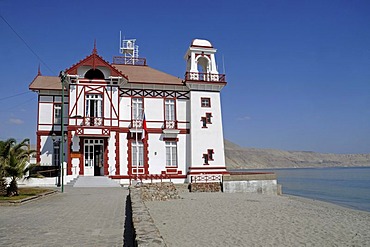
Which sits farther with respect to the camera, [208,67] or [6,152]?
[208,67]

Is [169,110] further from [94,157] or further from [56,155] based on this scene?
[56,155]

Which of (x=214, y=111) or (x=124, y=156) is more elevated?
(x=214, y=111)

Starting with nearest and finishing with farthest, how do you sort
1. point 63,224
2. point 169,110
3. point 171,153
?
point 63,224 → point 171,153 → point 169,110

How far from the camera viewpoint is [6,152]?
57.6 ft

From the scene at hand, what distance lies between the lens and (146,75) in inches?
1259

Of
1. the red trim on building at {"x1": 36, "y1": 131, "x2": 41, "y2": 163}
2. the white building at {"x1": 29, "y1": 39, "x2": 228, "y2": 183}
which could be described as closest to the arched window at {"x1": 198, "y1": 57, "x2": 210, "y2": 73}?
the white building at {"x1": 29, "y1": 39, "x2": 228, "y2": 183}

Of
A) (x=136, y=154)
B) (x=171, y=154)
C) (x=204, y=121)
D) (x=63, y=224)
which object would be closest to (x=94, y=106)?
(x=136, y=154)

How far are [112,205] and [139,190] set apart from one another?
9.53 ft

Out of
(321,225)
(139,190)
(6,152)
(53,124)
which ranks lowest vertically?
(321,225)

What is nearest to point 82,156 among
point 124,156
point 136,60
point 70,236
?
point 124,156

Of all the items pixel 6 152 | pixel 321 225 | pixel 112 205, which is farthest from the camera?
pixel 6 152

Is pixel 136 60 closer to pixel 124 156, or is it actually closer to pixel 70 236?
pixel 124 156

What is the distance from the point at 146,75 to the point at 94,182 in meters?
10.9

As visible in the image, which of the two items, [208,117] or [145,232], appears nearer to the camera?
[145,232]
